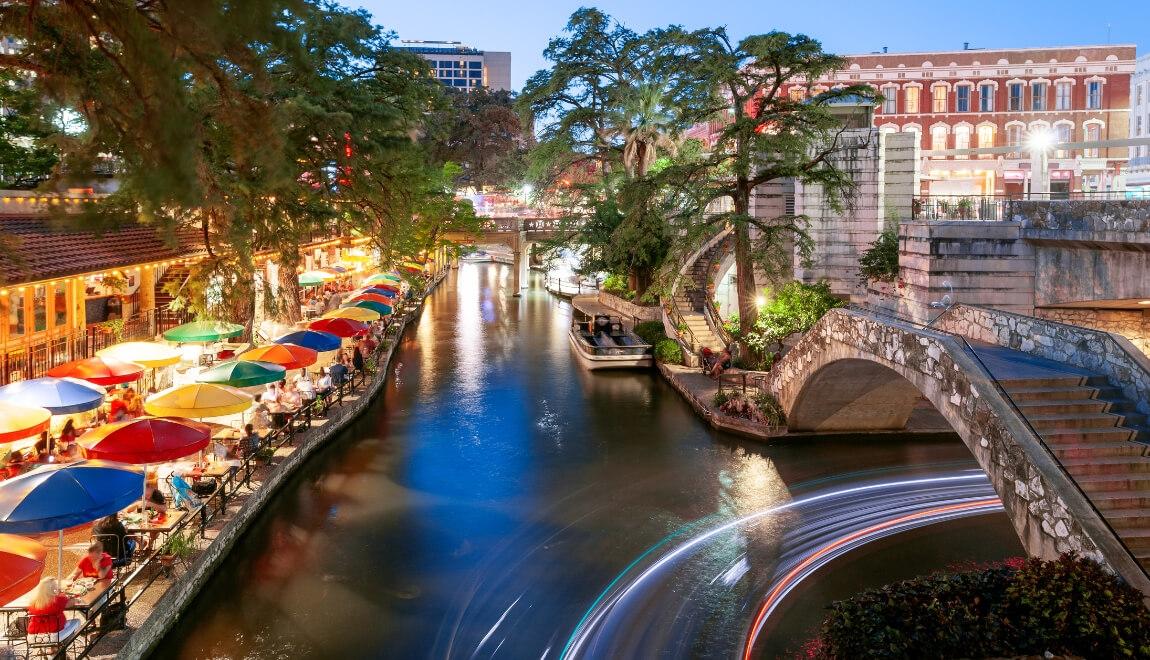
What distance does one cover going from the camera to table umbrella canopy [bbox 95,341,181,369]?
20453mm

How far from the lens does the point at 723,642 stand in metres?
12.4

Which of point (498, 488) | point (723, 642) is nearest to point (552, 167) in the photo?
point (498, 488)

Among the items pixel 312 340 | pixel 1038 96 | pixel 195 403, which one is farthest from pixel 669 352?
Result: pixel 1038 96

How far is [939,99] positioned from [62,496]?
194 ft

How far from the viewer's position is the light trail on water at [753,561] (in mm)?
12711

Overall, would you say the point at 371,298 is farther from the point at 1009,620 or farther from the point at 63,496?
the point at 1009,620

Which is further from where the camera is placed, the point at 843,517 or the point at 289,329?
the point at 289,329

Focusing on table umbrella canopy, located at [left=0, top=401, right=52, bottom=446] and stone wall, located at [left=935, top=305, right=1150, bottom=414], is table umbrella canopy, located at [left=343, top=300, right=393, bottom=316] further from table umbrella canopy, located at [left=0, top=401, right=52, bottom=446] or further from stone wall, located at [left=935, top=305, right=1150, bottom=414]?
stone wall, located at [left=935, top=305, right=1150, bottom=414]

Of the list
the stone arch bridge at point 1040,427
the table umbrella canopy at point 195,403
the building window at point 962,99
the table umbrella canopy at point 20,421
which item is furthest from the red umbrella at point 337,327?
the building window at point 962,99

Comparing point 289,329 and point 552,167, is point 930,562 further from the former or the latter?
point 552,167

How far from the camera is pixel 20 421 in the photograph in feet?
47.4

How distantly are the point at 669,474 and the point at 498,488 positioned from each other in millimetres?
4218

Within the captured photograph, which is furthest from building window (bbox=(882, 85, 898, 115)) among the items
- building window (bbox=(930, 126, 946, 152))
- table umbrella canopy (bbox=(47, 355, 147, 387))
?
table umbrella canopy (bbox=(47, 355, 147, 387))

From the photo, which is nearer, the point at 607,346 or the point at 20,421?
the point at 20,421
